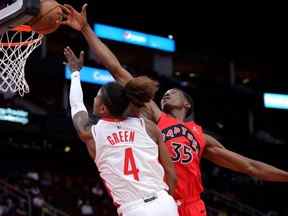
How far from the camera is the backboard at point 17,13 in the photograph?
3.71m

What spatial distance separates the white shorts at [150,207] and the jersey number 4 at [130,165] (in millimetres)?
125

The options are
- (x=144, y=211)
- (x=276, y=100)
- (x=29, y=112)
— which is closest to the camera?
(x=144, y=211)

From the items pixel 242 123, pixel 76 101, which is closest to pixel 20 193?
pixel 242 123

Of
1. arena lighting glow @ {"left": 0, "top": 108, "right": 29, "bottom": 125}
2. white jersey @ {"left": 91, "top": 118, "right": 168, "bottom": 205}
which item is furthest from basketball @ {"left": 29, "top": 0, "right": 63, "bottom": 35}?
arena lighting glow @ {"left": 0, "top": 108, "right": 29, "bottom": 125}

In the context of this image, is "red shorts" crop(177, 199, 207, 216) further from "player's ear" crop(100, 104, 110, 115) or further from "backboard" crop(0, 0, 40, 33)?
"backboard" crop(0, 0, 40, 33)

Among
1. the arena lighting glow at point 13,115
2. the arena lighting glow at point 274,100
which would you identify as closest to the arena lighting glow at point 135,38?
the arena lighting glow at point 274,100

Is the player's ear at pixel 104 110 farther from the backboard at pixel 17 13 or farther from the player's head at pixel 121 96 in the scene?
the backboard at pixel 17 13

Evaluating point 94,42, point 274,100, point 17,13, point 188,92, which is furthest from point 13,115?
point 94,42

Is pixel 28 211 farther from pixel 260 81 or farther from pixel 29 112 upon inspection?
pixel 260 81

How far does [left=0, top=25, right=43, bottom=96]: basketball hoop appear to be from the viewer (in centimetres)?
455

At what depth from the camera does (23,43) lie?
4.58m

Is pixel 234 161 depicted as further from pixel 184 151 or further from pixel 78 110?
pixel 78 110

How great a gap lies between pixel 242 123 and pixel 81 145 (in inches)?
220

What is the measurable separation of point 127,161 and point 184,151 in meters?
0.88
